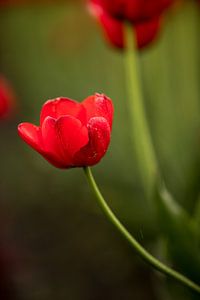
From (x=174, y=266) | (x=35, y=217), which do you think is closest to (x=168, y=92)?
(x=35, y=217)

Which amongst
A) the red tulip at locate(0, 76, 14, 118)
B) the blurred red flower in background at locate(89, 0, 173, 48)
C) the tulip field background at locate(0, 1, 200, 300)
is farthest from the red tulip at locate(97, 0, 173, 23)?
the red tulip at locate(0, 76, 14, 118)

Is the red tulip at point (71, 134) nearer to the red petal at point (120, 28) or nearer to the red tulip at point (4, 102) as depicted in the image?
the red petal at point (120, 28)

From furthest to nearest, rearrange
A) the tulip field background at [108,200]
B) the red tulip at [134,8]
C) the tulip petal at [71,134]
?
1. the tulip field background at [108,200]
2. the red tulip at [134,8]
3. the tulip petal at [71,134]

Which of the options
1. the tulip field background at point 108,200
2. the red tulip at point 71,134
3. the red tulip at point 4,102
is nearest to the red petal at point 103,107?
the red tulip at point 71,134

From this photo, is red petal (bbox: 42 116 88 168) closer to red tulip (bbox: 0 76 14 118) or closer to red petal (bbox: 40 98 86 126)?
red petal (bbox: 40 98 86 126)

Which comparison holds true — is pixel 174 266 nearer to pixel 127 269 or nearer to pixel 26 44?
pixel 127 269

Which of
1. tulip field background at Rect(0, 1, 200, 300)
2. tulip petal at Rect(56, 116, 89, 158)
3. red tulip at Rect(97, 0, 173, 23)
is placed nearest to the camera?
tulip petal at Rect(56, 116, 89, 158)
